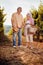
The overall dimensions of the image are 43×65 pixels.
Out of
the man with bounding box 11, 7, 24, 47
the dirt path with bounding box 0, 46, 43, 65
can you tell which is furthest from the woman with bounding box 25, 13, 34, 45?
the dirt path with bounding box 0, 46, 43, 65

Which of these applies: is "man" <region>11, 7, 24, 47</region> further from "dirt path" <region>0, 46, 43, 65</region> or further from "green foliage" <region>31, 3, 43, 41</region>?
"green foliage" <region>31, 3, 43, 41</region>

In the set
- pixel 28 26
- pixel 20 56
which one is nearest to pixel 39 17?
pixel 28 26

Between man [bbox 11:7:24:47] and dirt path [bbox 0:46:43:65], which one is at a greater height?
man [bbox 11:7:24:47]

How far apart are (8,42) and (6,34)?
22 cm

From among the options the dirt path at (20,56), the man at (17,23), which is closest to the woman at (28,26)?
the man at (17,23)

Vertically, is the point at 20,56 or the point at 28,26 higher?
the point at 28,26

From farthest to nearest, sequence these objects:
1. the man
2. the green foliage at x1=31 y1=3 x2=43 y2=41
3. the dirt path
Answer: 1. the green foliage at x1=31 y1=3 x2=43 y2=41
2. the man
3. the dirt path

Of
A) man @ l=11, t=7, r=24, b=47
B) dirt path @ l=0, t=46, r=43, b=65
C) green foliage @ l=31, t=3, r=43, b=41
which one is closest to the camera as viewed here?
dirt path @ l=0, t=46, r=43, b=65

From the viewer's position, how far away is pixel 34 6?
4.50m

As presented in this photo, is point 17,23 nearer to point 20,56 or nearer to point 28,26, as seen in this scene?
point 28,26

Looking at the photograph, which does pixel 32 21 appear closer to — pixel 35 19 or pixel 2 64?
pixel 35 19

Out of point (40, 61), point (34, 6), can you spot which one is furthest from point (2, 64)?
point (34, 6)

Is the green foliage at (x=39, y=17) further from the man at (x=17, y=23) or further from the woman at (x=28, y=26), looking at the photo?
the man at (x=17, y=23)

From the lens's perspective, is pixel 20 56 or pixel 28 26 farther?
pixel 28 26
